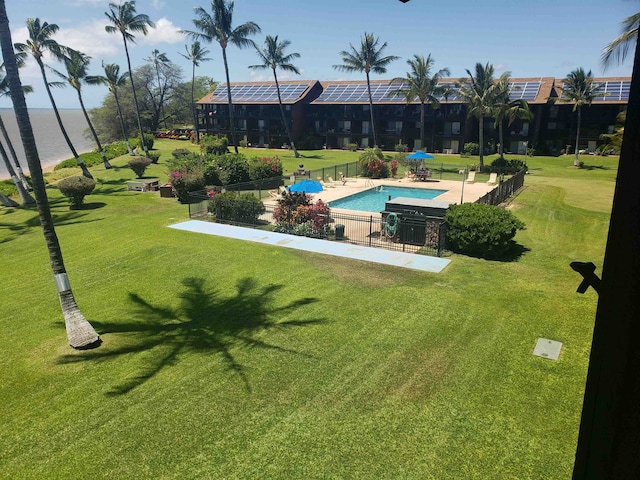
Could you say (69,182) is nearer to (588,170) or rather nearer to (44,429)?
(44,429)

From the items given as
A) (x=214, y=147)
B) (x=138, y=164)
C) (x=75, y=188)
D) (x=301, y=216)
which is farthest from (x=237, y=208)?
(x=214, y=147)

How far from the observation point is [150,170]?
152 ft

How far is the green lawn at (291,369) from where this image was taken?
7180 mm

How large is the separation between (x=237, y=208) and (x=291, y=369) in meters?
14.8

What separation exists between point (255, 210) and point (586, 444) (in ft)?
69.5

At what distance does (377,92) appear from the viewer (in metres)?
67.6

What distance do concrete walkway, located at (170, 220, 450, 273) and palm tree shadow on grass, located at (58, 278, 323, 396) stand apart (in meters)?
4.62

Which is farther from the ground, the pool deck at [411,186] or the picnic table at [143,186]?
the picnic table at [143,186]

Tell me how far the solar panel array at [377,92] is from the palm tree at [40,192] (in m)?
55.4

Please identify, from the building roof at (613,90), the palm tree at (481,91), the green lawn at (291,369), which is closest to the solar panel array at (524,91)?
the building roof at (613,90)

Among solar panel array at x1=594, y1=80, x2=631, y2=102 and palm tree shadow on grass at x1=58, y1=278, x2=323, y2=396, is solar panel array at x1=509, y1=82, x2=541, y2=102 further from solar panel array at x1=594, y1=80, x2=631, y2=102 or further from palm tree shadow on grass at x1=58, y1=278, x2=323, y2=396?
palm tree shadow on grass at x1=58, y1=278, x2=323, y2=396

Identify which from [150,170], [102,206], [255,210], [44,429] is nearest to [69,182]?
[102,206]

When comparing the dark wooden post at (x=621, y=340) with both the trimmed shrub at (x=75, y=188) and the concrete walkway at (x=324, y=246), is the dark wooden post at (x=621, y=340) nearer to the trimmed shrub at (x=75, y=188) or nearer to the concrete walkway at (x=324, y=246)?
the concrete walkway at (x=324, y=246)

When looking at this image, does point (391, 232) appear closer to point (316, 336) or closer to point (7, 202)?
point (316, 336)
